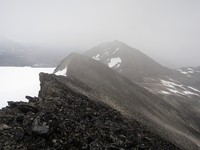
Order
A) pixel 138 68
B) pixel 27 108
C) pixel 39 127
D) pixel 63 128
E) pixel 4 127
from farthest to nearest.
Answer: pixel 138 68
pixel 27 108
pixel 63 128
pixel 4 127
pixel 39 127

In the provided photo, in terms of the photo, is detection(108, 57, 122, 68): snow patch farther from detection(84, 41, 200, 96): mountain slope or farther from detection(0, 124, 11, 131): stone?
detection(0, 124, 11, 131): stone

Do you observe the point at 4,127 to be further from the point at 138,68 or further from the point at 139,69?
the point at 138,68

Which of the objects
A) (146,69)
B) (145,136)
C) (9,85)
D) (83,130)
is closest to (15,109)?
(83,130)

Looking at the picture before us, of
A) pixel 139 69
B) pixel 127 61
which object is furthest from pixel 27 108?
pixel 139 69

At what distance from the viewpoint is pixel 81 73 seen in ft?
172

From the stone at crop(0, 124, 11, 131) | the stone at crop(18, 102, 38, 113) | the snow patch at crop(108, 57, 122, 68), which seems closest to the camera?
the stone at crop(0, 124, 11, 131)

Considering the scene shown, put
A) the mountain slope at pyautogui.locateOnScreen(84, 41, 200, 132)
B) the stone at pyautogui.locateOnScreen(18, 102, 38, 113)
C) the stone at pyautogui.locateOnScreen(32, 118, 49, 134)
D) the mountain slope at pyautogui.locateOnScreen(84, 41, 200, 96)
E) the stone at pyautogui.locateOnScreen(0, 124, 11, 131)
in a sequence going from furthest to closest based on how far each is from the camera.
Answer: the mountain slope at pyautogui.locateOnScreen(84, 41, 200, 96)
the mountain slope at pyautogui.locateOnScreen(84, 41, 200, 132)
the stone at pyautogui.locateOnScreen(18, 102, 38, 113)
the stone at pyautogui.locateOnScreen(0, 124, 11, 131)
the stone at pyautogui.locateOnScreen(32, 118, 49, 134)

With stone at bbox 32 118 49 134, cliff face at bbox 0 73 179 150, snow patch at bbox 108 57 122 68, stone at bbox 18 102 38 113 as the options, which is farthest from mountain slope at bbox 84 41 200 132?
stone at bbox 32 118 49 134

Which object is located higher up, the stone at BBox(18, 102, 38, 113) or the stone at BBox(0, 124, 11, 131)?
the stone at BBox(18, 102, 38, 113)

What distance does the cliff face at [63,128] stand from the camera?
17.1m

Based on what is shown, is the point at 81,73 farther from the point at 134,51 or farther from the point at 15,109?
the point at 134,51

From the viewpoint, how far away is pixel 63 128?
18.8 m

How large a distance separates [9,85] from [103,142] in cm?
9844

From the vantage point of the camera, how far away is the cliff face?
56.2 feet
